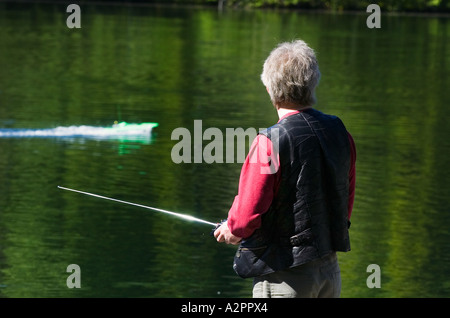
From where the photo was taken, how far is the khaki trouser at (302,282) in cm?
378

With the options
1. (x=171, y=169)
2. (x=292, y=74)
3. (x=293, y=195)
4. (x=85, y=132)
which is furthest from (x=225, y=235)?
(x=85, y=132)

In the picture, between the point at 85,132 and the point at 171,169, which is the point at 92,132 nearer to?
the point at 85,132

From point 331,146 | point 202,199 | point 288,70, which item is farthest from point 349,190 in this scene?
point 202,199

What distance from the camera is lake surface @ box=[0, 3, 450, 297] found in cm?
945

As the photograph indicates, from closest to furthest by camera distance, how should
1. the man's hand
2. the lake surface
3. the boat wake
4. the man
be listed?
the man, the man's hand, the lake surface, the boat wake

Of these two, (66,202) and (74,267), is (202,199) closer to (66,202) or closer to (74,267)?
(66,202)

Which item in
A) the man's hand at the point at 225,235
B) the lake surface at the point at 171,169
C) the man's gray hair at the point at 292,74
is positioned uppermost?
the man's gray hair at the point at 292,74

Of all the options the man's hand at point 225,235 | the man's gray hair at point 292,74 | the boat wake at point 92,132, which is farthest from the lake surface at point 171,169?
the man's hand at point 225,235

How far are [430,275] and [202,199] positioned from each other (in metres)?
3.75

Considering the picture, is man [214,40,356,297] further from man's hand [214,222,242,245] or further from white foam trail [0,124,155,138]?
white foam trail [0,124,155,138]

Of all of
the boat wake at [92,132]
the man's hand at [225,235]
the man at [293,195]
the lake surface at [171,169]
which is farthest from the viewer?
the boat wake at [92,132]

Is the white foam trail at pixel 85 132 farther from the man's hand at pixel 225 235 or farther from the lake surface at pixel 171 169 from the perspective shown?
the man's hand at pixel 225 235

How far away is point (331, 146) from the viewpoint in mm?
3758

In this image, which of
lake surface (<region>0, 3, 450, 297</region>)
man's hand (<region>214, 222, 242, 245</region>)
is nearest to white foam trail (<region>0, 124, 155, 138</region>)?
lake surface (<region>0, 3, 450, 297</region>)
